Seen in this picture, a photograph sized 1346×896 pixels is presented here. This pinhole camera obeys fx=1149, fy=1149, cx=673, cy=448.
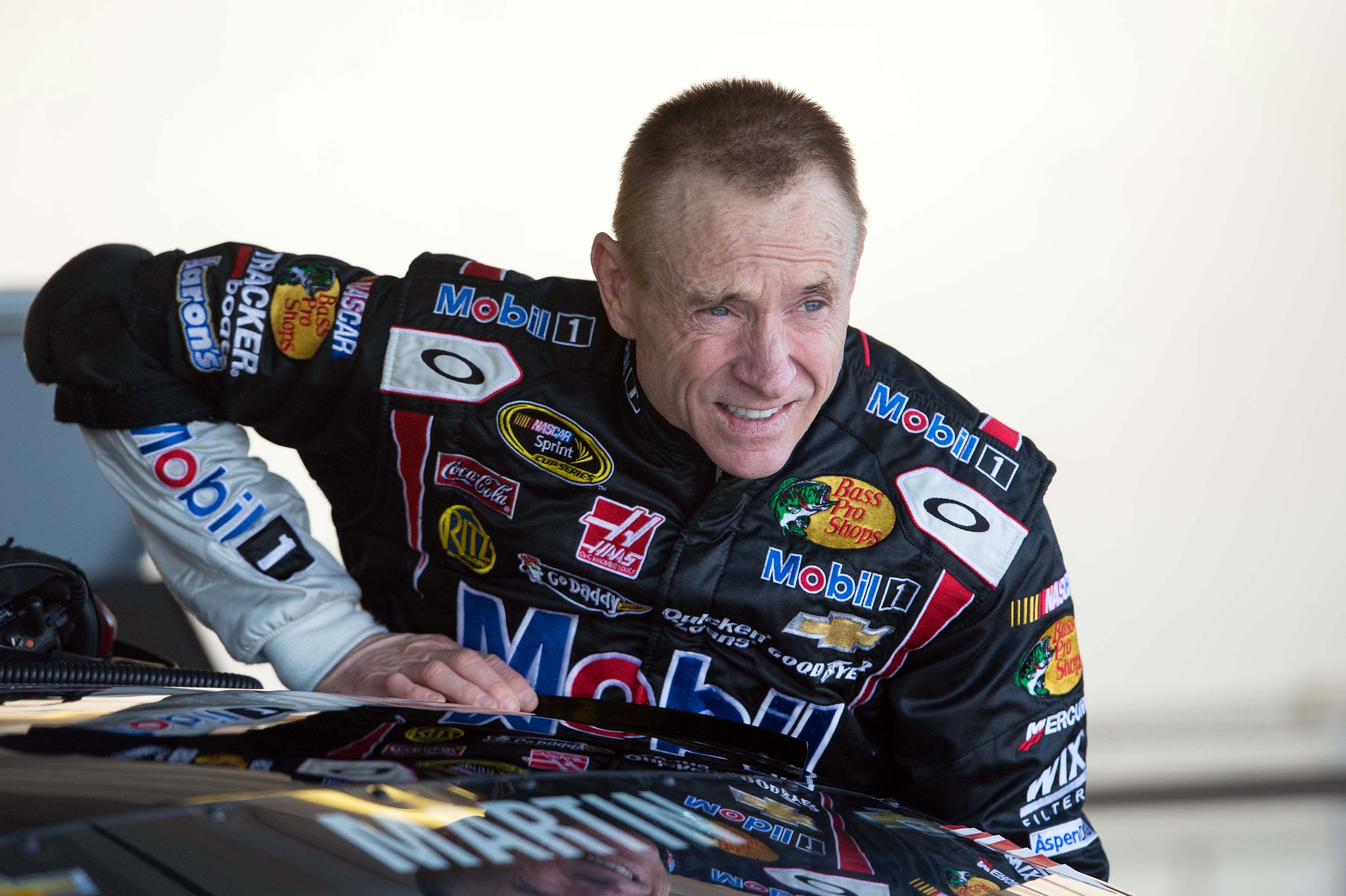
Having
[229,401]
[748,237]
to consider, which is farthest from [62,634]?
[748,237]

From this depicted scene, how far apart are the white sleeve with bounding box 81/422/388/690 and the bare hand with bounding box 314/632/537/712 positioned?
0.04m

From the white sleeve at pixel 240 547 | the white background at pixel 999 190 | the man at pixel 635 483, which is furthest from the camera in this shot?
the white background at pixel 999 190

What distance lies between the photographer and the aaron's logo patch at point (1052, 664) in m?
1.40

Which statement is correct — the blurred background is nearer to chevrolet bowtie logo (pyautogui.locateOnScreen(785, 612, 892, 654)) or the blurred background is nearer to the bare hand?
the bare hand

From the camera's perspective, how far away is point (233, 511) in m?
1.54

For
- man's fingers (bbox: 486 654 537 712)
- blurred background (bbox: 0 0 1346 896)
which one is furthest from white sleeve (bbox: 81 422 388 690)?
blurred background (bbox: 0 0 1346 896)

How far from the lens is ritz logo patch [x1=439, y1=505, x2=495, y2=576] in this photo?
1.52m

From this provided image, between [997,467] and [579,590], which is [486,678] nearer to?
[579,590]

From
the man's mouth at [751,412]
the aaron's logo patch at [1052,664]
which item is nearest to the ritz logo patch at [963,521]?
the aaron's logo patch at [1052,664]

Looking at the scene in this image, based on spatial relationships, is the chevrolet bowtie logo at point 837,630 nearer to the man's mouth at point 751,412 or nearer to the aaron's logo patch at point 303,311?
the man's mouth at point 751,412

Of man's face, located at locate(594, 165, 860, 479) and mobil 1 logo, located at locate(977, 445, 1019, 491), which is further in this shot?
mobil 1 logo, located at locate(977, 445, 1019, 491)

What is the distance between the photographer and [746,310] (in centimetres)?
123

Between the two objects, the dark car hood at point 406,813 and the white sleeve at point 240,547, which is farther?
the white sleeve at point 240,547

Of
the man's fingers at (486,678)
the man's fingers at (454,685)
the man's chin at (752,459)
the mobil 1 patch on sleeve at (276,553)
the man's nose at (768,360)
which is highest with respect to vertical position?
the man's nose at (768,360)
